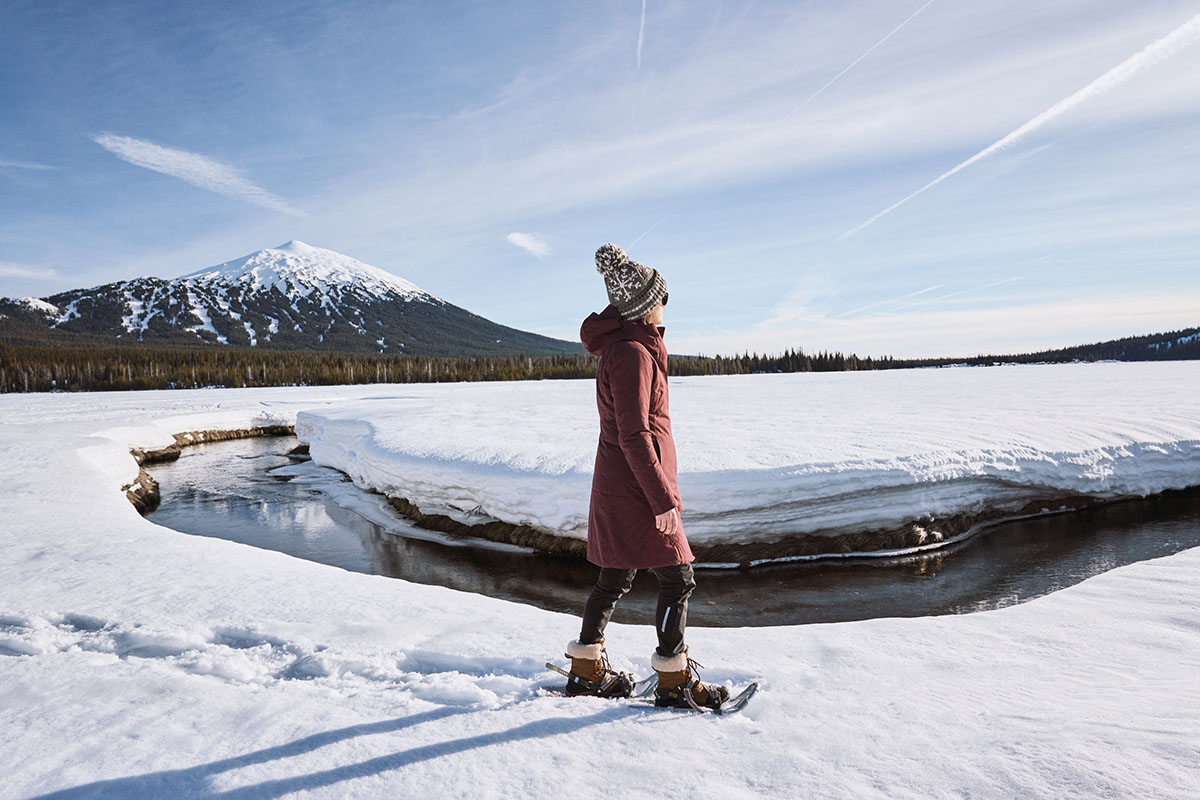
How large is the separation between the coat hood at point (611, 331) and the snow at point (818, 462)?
198 inches

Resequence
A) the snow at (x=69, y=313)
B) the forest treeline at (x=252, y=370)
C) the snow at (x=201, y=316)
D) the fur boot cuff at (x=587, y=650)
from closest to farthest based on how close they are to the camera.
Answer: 1. the fur boot cuff at (x=587, y=650)
2. the forest treeline at (x=252, y=370)
3. the snow at (x=69, y=313)
4. the snow at (x=201, y=316)

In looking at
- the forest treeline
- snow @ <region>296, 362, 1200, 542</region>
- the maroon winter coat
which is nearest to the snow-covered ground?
the maroon winter coat

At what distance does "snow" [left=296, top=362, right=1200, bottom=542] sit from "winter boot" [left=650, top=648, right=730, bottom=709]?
4.76m

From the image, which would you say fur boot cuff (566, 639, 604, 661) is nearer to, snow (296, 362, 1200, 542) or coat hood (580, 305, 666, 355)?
coat hood (580, 305, 666, 355)

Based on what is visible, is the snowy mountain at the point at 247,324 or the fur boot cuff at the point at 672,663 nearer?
the fur boot cuff at the point at 672,663

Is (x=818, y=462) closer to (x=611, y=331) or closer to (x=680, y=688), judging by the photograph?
(x=680, y=688)

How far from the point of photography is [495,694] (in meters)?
3.17

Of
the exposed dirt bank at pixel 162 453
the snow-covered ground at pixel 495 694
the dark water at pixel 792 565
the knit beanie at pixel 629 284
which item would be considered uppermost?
the knit beanie at pixel 629 284

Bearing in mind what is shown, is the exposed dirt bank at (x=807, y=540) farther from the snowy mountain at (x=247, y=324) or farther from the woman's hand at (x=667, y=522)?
the snowy mountain at (x=247, y=324)

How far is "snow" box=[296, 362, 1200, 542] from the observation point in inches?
310

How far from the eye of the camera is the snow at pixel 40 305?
16450 centimetres

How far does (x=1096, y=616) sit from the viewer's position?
4270 mm

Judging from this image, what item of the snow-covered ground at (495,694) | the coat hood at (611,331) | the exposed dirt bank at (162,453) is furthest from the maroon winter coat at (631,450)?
the exposed dirt bank at (162,453)

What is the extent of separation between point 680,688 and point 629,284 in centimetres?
190
